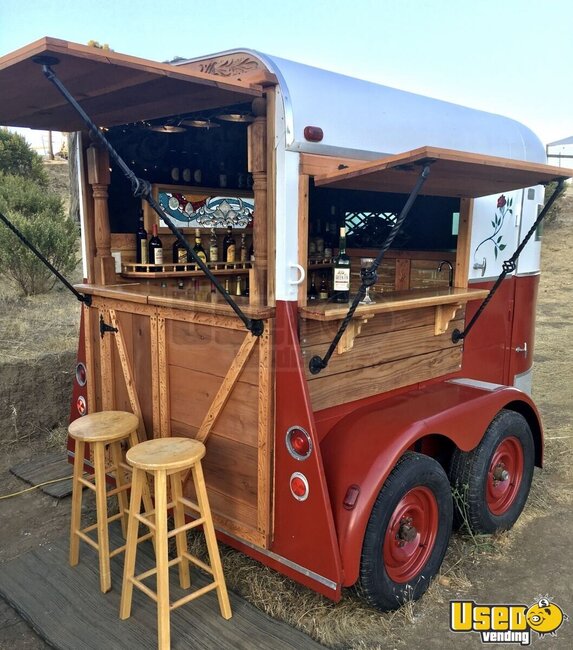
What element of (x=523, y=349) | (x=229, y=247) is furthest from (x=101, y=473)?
(x=523, y=349)

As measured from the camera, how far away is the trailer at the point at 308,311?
9.11 ft

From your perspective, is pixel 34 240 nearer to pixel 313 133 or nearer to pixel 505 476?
pixel 313 133

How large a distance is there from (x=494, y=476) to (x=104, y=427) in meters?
2.61

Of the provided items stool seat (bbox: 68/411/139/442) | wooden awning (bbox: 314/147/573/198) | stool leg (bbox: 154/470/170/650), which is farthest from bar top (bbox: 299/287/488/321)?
stool seat (bbox: 68/411/139/442)

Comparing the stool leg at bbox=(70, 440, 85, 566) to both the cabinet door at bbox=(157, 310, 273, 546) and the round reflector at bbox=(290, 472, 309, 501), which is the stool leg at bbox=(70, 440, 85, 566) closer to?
the cabinet door at bbox=(157, 310, 273, 546)

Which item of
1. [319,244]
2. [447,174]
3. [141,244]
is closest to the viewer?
[447,174]

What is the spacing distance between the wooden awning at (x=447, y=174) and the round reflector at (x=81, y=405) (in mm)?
2467

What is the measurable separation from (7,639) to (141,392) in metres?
1.51

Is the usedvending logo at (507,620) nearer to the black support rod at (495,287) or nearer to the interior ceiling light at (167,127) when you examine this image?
the black support rod at (495,287)

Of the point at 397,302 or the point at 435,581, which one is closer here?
the point at 397,302

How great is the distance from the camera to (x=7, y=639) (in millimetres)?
2918

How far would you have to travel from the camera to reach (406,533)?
320 cm

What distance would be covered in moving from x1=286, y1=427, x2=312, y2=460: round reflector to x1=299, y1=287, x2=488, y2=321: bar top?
0.58 m

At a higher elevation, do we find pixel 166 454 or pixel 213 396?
pixel 213 396
